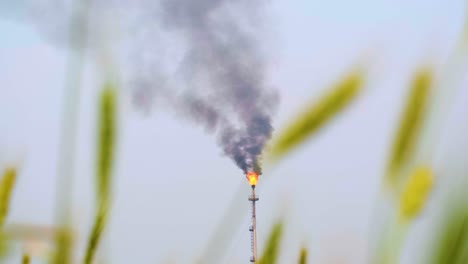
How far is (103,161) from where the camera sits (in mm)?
460

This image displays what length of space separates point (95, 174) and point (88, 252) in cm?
8

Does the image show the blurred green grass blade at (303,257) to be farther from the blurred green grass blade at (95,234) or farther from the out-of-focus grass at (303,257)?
the blurred green grass blade at (95,234)

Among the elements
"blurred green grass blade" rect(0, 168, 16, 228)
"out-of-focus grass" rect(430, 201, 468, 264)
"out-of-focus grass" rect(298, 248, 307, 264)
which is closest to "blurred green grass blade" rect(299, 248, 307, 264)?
"out-of-focus grass" rect(298, 248, 307, 264)

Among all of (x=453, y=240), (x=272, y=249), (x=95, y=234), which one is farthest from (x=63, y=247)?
(x=453, y=240)

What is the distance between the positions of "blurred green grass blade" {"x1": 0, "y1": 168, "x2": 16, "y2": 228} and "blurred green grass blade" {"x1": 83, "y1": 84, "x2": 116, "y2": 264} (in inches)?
3.4

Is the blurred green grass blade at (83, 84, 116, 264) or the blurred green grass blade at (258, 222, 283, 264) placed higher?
the blurred green grass blade at (83, 84, 116, 264)

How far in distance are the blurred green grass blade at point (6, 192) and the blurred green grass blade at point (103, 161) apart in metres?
0.09

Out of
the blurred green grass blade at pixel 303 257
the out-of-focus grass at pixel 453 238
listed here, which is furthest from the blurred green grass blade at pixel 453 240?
the blurred green grass blade at pixel 303 257

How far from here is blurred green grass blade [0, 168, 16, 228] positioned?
1.52ft

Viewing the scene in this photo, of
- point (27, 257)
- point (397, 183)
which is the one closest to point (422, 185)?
point (397, 183)

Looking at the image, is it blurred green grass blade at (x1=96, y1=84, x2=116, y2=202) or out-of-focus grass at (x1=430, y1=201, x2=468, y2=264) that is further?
blurred green grass blade at (x1=96, y1=84, x2=116, y2=202)

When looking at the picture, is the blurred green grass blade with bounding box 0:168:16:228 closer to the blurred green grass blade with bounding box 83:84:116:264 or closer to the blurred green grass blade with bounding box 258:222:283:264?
the blurred green grass blade with bounding box 83:84:116:264

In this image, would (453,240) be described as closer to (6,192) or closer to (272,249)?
(272,249)

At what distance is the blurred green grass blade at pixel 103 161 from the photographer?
447 millimetres
